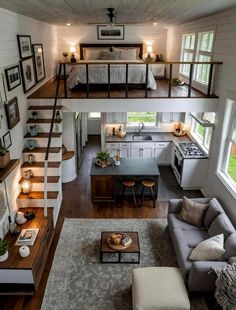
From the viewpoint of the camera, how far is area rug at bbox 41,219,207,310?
3.89m

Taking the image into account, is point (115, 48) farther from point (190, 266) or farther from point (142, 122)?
point (190, 266)

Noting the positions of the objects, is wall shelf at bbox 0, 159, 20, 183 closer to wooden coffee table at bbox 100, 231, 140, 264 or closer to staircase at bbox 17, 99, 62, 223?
staircase at bbox 17, 99, 62, 223

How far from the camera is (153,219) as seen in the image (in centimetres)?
576

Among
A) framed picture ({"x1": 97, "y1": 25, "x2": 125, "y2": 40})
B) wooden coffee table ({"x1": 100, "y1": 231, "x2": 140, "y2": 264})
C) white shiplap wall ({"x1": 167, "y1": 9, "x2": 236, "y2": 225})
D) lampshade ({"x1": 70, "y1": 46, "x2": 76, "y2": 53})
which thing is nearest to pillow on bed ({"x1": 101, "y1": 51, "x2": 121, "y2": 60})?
framed picture ({"x1": 97, "y1": 25, "x2": 125, "y2": 40})

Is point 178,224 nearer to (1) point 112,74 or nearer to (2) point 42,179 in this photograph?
(2) point 42,179

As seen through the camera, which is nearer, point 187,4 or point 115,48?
point 187,4

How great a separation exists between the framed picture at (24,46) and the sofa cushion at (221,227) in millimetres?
4823

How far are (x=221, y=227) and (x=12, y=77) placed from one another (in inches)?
174

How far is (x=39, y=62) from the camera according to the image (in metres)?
6.96

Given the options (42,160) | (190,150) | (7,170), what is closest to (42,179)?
(42,160)

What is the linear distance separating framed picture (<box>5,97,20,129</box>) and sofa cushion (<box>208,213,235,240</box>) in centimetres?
387

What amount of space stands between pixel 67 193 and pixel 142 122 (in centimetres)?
329

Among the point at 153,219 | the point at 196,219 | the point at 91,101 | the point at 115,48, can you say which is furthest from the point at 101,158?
the point at 115,48

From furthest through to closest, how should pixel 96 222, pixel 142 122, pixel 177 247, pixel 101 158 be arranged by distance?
1. pixel 142 122
2. pixel 101 158
3. pixel 96 222
4. pixel 177 247
